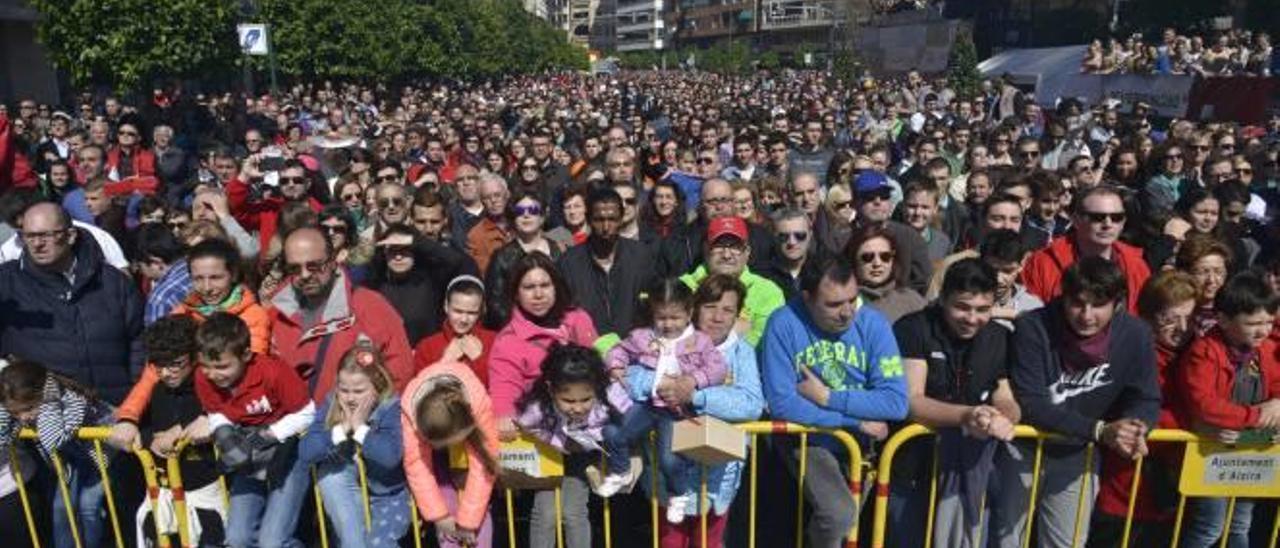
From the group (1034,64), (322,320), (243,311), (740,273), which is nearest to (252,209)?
(243,311)

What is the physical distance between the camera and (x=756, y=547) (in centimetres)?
488

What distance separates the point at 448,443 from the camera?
12.8 ft

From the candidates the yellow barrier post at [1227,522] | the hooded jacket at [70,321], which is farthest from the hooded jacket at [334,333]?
the yellow barrier post at [1227,522]

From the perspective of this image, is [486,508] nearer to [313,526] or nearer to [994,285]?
[313,526]

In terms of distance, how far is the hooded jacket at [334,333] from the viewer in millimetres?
4531

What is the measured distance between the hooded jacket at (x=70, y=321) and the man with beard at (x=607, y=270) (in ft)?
7.92

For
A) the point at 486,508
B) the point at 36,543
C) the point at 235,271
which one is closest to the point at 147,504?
the point at 36,543

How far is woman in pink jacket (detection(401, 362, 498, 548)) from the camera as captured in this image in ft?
12.7

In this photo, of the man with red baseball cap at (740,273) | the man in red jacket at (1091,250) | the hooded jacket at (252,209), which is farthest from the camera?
Answer: the hooded jacket at (252,209)

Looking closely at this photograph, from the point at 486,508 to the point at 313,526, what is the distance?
1099mm

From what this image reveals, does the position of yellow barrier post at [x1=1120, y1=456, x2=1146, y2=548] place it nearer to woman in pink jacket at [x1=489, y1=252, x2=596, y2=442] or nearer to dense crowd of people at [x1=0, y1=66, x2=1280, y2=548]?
dense crowd of people at [x1=0, y1=66, x2=1280, y2=548]

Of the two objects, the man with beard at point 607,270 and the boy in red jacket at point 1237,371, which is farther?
the man with beard at point 607,270

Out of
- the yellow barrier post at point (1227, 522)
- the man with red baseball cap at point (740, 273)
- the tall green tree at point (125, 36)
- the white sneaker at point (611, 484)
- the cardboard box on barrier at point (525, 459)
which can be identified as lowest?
the yellow barrier post at point (1227, 522)

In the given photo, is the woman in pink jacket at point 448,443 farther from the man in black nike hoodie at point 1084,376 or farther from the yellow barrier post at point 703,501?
the man in black nike hoodie at point 1084,376
